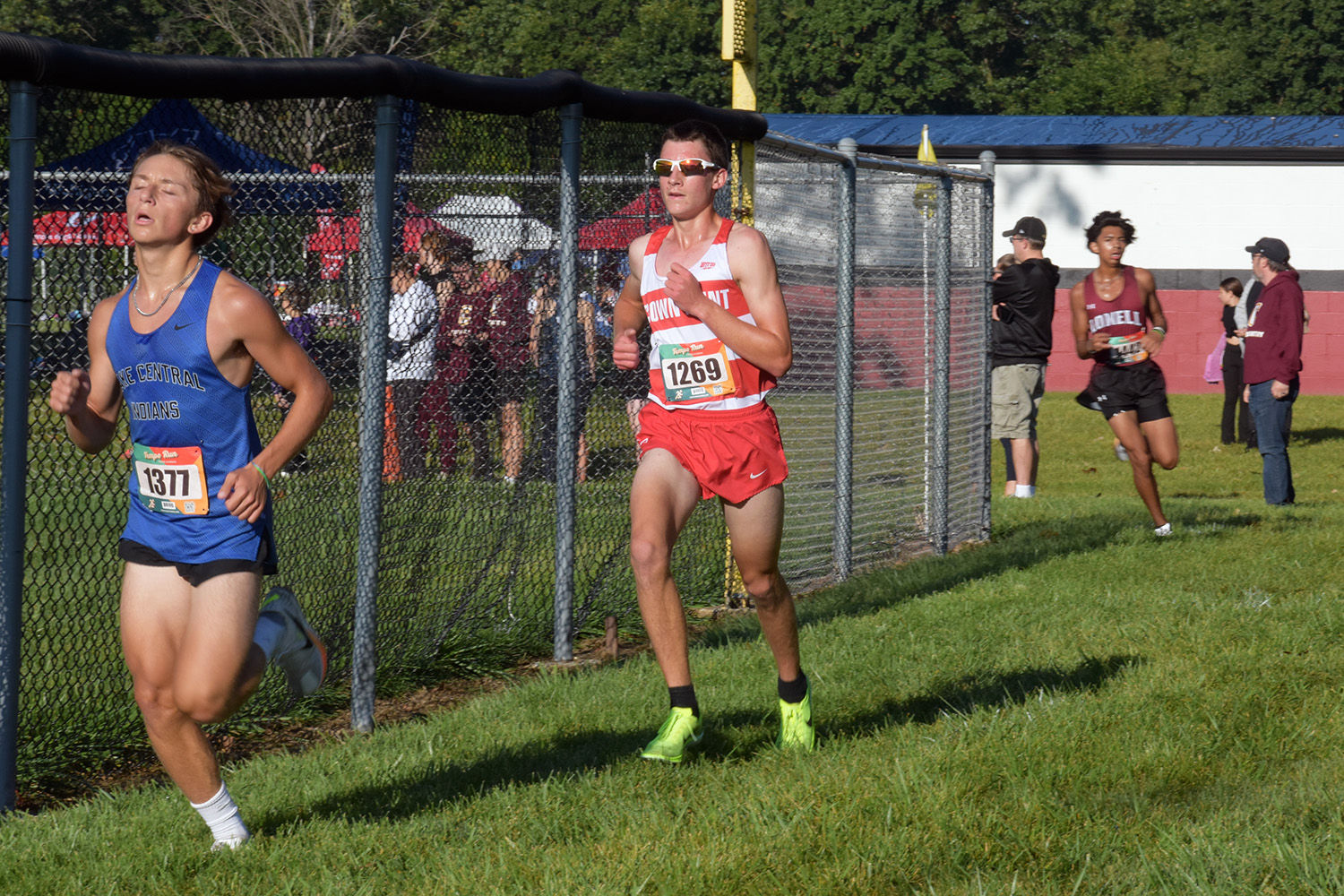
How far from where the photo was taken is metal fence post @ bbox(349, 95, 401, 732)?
5.70 m

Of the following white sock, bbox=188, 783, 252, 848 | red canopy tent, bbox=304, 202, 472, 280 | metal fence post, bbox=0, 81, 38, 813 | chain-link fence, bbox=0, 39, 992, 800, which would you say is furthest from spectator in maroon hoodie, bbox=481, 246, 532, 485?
white sock, bbox=188, 783, 252, 848

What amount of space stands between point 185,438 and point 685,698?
6.38 ft

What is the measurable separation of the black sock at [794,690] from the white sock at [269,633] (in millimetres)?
1805

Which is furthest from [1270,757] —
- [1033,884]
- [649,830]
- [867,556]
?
[867,556]

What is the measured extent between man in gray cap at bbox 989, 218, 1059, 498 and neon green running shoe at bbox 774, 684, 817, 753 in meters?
8.20

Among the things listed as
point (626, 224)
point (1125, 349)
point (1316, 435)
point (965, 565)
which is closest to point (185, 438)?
point (626, 224)

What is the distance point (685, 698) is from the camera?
5.11m

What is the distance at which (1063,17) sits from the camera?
62.0 metres

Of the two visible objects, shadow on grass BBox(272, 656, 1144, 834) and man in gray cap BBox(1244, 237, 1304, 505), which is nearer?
shadow on grass BBox(272, 656, 1144, 834)

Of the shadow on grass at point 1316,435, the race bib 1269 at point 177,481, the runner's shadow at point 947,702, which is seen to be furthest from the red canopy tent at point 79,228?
the shadow on grass at point 1316,435

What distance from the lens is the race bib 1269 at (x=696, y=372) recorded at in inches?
203

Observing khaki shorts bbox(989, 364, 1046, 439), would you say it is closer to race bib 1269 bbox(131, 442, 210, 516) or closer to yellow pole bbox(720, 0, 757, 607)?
yellow pole bbox(720, 0, 757, 607)

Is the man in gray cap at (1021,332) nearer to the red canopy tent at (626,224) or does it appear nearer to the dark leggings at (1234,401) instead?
the red canopy tent at (626,224)

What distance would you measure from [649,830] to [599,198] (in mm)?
3981
